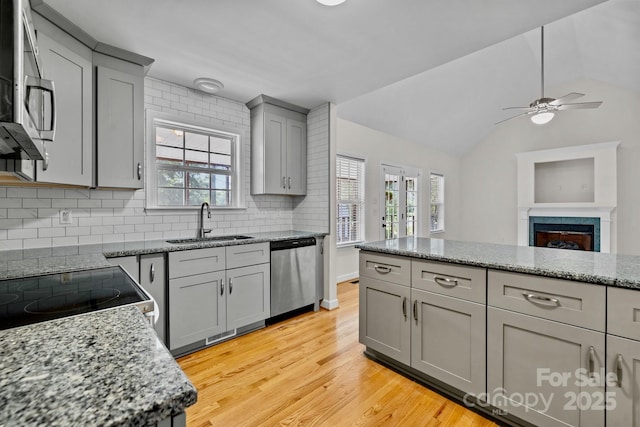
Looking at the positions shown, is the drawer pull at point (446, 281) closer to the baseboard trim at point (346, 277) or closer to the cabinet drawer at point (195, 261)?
the cabinet drawer at point (195, 261)

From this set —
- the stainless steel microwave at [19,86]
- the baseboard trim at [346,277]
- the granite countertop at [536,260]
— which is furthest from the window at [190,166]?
the baseboard trim at [346,277]

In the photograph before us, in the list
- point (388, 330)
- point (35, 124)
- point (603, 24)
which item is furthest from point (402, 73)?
point (603, 24)

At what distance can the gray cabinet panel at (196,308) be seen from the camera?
2395 mm

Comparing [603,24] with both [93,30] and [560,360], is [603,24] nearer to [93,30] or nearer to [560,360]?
[560,360]

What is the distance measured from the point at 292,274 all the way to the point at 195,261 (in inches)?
42.7

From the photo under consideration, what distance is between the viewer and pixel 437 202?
7016mm

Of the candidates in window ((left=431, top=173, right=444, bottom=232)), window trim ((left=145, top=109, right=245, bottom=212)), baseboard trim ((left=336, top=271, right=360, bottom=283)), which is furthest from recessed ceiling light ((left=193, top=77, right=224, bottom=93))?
window ((left=431, top=173, right=444, bottom=232))

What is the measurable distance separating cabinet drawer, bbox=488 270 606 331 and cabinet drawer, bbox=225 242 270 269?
202 centimetres

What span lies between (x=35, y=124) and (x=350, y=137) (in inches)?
162

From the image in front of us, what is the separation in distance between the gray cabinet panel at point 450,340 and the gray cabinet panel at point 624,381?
526 millimetres

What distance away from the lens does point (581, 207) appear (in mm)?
5539

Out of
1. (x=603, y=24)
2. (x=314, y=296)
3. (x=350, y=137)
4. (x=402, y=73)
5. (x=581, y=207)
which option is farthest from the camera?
(x=581, y=207)

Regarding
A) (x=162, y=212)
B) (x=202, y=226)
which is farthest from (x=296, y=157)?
(x=162, y=212)

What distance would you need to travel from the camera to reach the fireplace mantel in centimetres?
526
